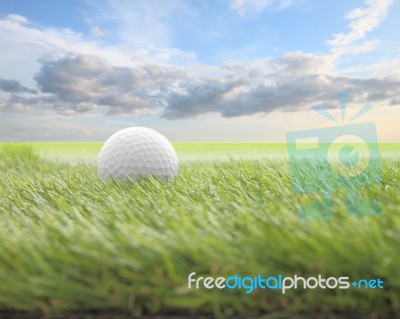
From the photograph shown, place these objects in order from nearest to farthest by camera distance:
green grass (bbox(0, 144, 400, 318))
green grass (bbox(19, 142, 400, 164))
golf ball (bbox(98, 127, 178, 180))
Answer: green grass (bbox(0, 144, 400, 318)), golf ball (bbox(98, 127, 178, 180)), green grass (bbox(19, 142, 400, 164))

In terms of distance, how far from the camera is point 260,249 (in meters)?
1.50

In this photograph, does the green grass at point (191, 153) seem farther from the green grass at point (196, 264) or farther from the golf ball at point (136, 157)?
Answer: the green grass at point (196, 264)

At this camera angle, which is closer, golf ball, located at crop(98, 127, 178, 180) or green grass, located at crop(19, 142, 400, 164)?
golf ball, located at crop(98, 127, 178, 180)

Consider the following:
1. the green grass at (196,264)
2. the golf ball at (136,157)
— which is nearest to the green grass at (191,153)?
the golf ball at (136,157)

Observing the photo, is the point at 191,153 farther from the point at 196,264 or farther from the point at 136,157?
the point at 196,264

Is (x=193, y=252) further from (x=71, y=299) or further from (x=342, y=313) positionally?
(x=342, y=313)

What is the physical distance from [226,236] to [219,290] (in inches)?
10.1

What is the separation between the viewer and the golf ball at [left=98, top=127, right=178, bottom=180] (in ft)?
11.6

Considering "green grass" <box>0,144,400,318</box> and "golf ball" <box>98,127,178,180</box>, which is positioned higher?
"golf ball" <box>98,127,178,180</box>

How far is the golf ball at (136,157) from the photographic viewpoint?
3.53 m

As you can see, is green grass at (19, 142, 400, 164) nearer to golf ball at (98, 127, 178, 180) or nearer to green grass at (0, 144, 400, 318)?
golf ball at (98, 127, 178, 180)

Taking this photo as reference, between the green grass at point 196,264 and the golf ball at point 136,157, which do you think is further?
the golf ball at point 136,157

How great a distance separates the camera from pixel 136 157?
3523mm

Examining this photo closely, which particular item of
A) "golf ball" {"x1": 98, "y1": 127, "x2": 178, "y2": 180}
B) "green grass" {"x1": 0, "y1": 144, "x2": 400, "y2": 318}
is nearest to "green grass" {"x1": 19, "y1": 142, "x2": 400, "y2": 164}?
"golf ball" {"x1": 98, "y1": 127, "x2": 178, "y2": 180}
